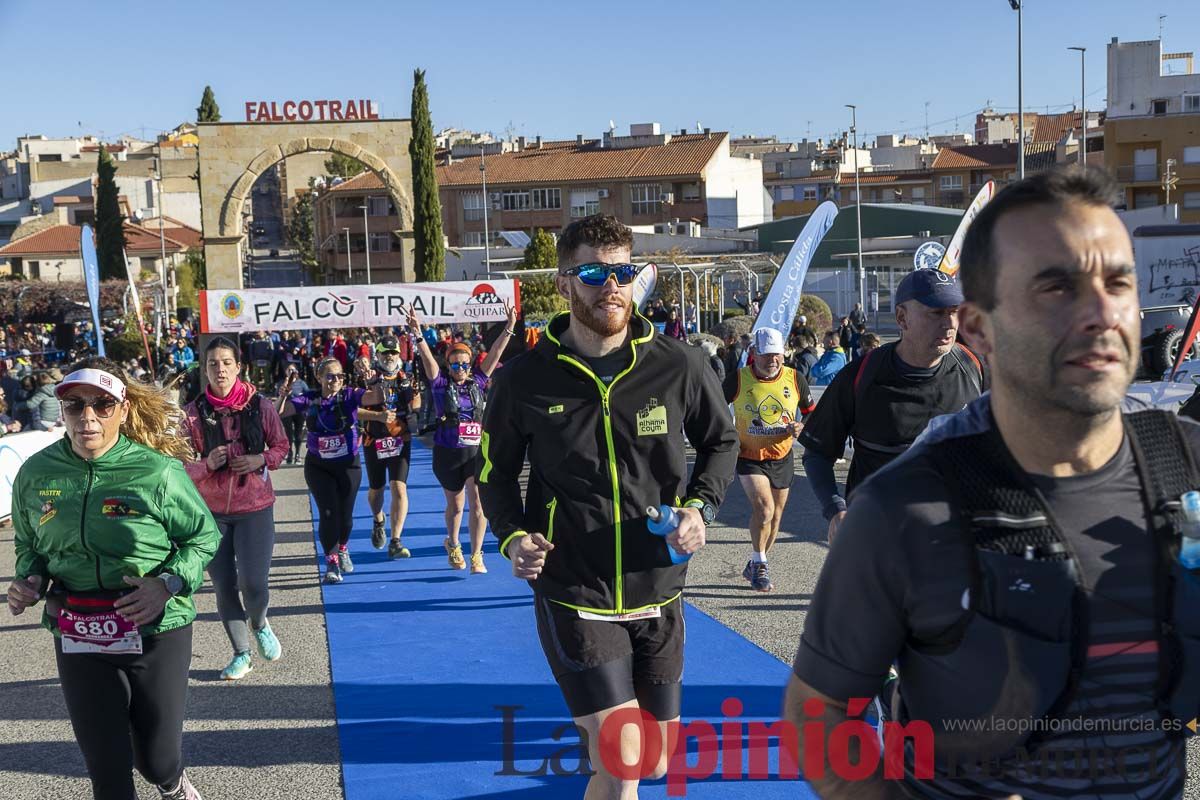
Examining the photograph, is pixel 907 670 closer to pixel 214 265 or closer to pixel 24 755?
pixel 24 755

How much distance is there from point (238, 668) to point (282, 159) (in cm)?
3944

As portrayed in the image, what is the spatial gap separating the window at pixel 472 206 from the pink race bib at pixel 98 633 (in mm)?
79338

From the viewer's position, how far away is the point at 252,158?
4444 centimetres

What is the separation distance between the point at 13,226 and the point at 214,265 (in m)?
60.1

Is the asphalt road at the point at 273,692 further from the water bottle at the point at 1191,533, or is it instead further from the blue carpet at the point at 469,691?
the water bottle at the point at 1191,533

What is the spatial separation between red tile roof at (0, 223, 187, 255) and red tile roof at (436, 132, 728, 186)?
65.9 feet

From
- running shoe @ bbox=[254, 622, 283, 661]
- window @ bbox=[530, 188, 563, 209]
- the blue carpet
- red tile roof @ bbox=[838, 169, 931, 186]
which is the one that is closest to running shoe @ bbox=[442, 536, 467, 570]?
the blue carpet

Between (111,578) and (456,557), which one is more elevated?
(111,578)

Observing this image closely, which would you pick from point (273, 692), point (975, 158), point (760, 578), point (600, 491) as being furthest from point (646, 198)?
point (600, 491)

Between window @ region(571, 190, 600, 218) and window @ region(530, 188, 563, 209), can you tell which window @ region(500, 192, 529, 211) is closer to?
window @ region(530, 188, 563, 209)

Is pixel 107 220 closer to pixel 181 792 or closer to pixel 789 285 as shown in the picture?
pixel 789 285

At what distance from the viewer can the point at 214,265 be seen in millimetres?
44094

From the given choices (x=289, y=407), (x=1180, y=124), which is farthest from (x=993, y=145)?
(x=289, y=407)

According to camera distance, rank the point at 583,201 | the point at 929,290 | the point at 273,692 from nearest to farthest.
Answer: the point at 929,290, the point at 273,692, the point at 583,201
